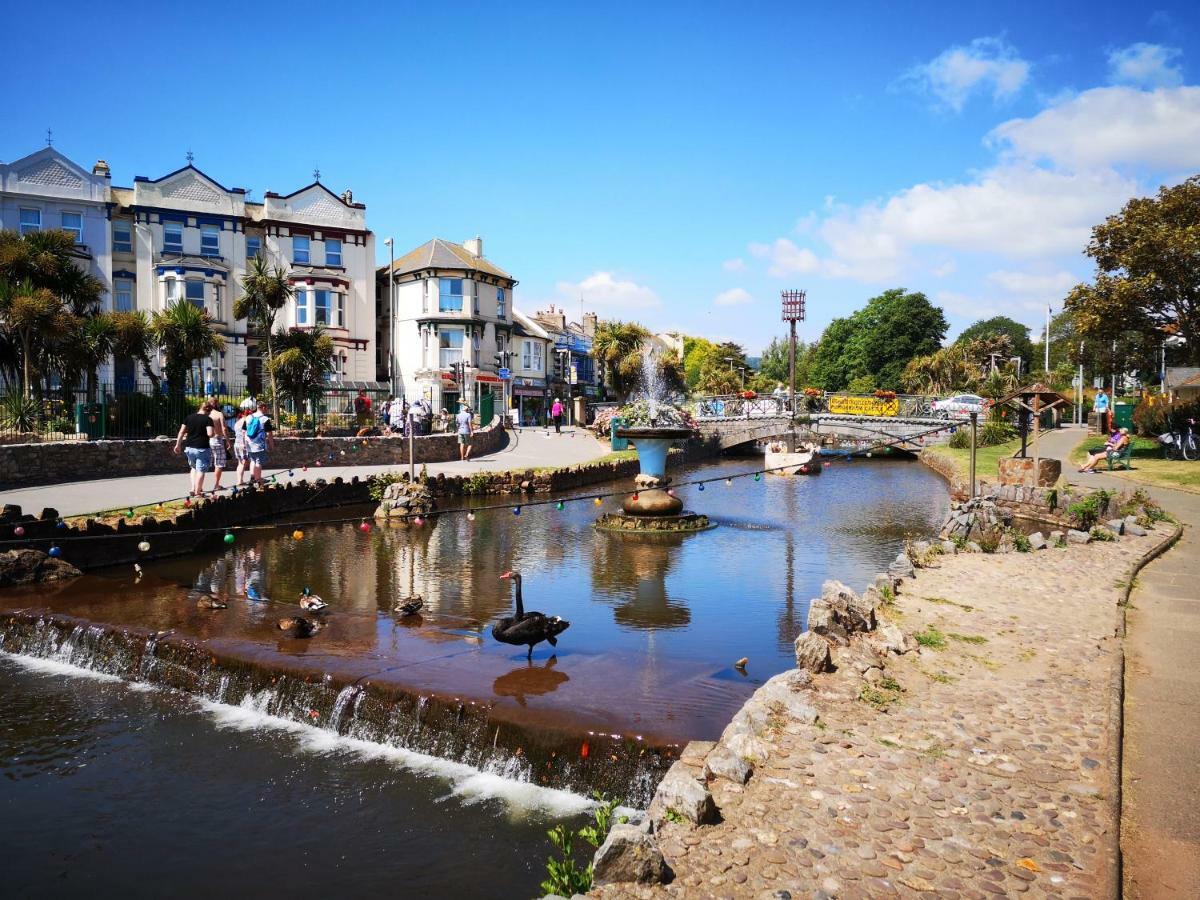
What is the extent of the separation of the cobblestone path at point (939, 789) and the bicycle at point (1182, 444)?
2401 cm

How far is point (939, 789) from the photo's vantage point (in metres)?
5.75

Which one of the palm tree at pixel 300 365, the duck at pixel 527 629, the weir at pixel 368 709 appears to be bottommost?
the weir at pixel 368 709

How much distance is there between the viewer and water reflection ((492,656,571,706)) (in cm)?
895

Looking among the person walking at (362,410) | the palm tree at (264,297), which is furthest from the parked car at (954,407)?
the palm tree at (264,297)

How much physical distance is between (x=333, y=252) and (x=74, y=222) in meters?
13.5

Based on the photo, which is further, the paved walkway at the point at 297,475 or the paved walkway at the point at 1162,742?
the paved walkway at the point at 297,475

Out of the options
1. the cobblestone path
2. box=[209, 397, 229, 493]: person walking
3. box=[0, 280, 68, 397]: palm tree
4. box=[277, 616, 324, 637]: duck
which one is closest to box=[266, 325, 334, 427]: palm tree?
box=[0, 280, 68, 397]: palm tree

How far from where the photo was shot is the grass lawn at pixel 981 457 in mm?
27919

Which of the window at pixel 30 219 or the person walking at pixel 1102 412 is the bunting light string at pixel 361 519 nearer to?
the person walking at pixel 1102 412

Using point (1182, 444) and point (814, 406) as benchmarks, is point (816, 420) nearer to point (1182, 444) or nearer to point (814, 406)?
point (814, 406)

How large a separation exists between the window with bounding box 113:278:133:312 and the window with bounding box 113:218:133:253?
1728 mm

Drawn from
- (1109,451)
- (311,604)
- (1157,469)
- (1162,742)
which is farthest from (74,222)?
(1162,742)

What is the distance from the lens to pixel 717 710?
28.1 feet

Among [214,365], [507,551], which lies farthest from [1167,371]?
[214,365]
